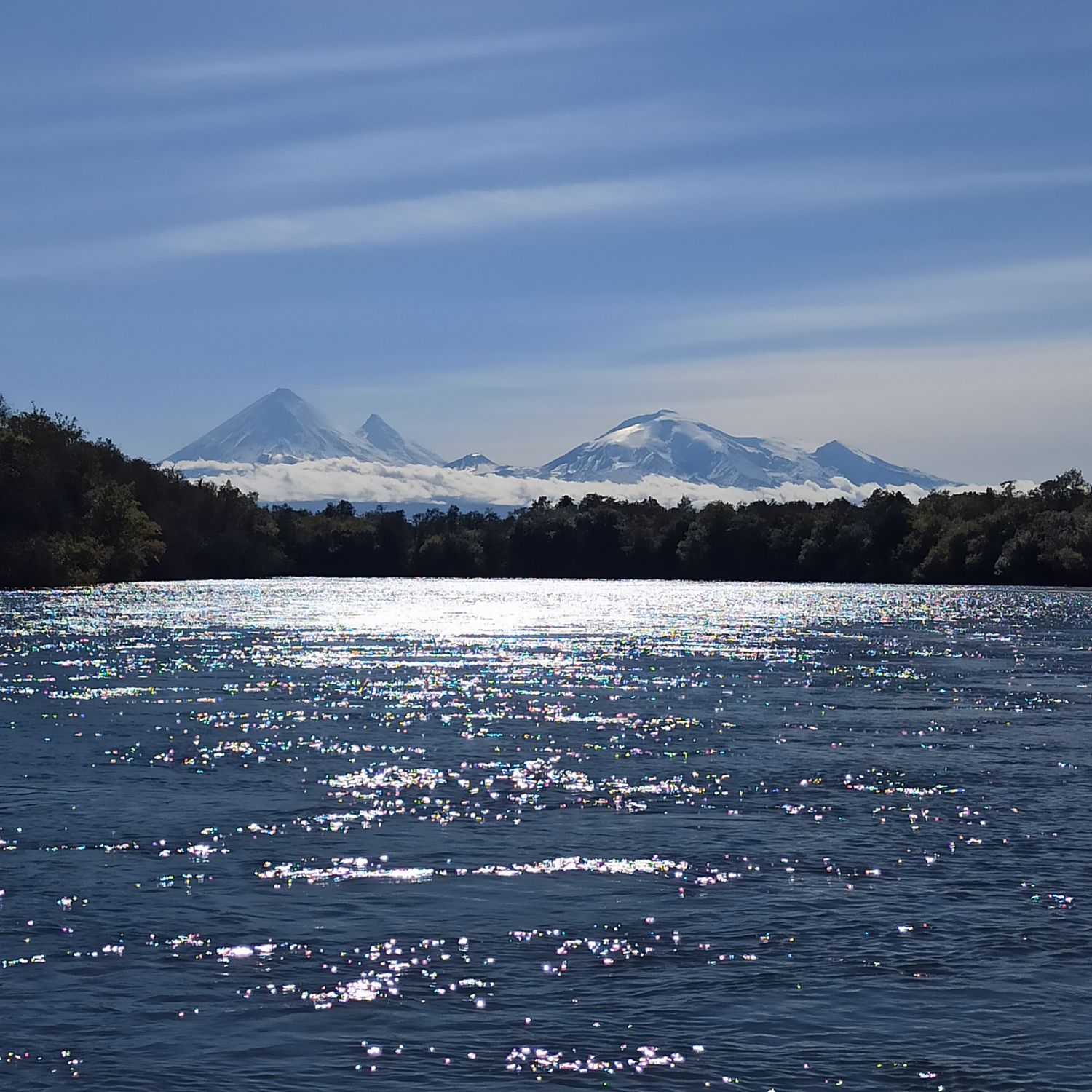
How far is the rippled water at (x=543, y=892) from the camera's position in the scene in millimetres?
16000

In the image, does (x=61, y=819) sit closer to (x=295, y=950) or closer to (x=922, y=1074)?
(x=295, y=950)

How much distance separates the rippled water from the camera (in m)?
16.0

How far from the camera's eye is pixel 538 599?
192m

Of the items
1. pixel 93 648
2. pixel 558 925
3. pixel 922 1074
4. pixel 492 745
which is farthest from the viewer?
pixel 93 648

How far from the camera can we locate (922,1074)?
15227 mm

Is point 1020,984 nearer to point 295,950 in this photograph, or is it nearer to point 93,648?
point 295,950

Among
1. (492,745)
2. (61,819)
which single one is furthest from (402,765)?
(61,819)

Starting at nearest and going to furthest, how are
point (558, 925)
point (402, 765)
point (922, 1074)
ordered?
point (922, 1074) < point (558, 925) < point (402, 765)

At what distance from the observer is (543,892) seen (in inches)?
914

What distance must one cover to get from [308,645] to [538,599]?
10265 centimetres

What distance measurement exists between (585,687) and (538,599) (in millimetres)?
128000

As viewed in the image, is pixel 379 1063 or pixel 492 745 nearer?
pixel 379 1063

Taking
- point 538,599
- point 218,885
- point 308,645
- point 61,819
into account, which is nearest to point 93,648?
point 308,645

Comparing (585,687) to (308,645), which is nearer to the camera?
(585,687)
